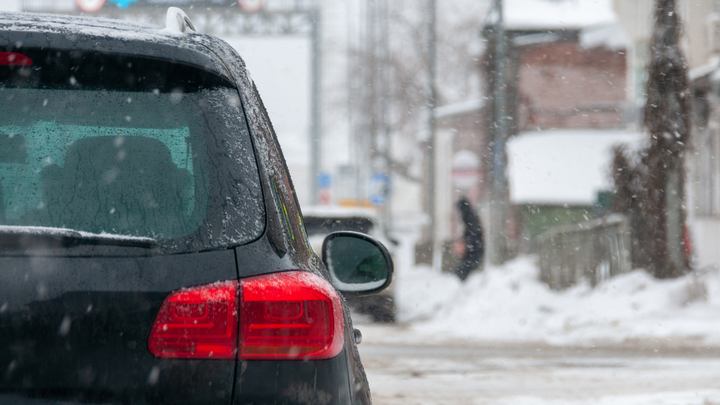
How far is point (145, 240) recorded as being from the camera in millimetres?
1899

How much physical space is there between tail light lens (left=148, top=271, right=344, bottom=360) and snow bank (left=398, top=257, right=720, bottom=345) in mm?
8331

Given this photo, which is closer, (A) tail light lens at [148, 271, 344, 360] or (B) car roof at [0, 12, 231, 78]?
(A) tail light lens at [148, 271, 344, 360]

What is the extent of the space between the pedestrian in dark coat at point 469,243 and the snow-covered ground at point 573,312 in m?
Answer: 3.02

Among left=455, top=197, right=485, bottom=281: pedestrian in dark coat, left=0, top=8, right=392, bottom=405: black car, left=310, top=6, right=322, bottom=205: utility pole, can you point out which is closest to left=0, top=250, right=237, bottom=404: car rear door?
left=0, top=8, right=392, bottom=405: black car

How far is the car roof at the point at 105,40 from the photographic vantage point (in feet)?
6.55

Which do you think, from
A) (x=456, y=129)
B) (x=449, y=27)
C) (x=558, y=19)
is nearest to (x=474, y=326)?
(x=558, y=19)

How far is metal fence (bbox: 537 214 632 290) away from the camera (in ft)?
43.1

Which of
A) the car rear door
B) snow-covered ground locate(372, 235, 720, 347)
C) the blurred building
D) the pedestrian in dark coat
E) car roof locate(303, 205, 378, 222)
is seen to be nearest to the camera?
the car rear door

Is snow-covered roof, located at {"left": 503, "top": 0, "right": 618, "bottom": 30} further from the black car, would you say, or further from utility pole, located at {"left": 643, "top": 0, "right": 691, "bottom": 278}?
the black car

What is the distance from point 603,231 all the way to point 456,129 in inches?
1072

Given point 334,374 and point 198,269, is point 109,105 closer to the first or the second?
point 198,269

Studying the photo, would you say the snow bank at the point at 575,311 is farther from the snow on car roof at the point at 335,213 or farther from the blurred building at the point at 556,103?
the blurred building at the point at 556,103

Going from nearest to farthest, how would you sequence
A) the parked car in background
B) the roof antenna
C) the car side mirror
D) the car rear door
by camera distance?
the car rear door < the roof antenna < the car side mirror < the parked car in background

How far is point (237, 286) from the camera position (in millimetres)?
1928
